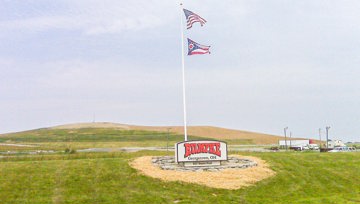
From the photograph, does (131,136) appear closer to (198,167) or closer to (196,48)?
(196,48)

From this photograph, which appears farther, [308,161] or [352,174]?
[308,161]

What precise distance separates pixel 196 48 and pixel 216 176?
11.3m

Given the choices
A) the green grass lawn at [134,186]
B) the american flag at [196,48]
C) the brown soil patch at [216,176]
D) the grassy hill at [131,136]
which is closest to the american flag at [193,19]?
the american flag at [196,48]

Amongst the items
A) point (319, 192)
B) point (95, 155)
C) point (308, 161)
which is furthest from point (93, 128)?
point (319, 192)

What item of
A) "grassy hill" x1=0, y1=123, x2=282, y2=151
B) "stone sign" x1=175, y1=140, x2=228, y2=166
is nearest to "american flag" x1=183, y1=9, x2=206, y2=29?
"stone sign" x1=175, y1=140, x2=228, y2=166

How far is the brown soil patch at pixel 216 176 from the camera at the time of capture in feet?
83.3

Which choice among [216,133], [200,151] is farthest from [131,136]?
[200,151]

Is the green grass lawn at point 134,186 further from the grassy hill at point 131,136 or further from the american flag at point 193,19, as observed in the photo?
the grassy hill at point 131,136

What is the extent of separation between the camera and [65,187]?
→ 23.6 m

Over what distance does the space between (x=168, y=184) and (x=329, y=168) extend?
1516 centimetres

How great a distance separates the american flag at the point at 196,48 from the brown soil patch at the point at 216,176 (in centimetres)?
1010

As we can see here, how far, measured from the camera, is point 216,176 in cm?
2661

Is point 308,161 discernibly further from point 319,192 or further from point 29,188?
point 29,188

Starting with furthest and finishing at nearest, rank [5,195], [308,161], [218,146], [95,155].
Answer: [95,155] → [308,161] → [218,146] → [5,195]
